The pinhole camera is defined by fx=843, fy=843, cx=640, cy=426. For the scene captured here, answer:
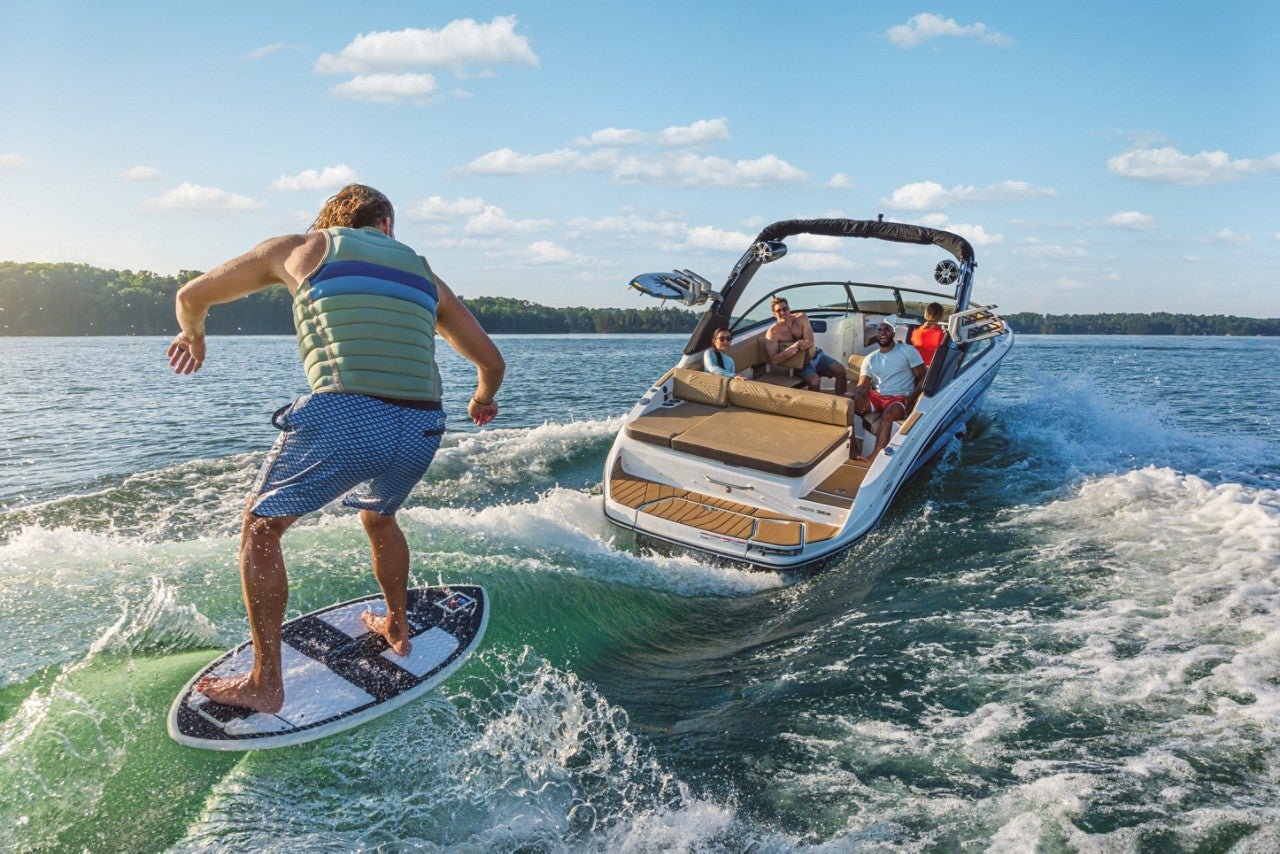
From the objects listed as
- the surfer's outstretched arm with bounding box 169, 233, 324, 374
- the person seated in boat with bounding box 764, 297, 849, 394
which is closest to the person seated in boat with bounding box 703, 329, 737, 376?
the person seated in boat with bounding box 764, 297, 849, 394

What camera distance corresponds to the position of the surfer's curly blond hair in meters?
3.27

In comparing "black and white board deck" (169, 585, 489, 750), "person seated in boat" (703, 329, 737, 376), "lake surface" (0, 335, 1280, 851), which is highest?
"person seated in boat" (703, 329, 737, 376)

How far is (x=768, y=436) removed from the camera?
7.64m

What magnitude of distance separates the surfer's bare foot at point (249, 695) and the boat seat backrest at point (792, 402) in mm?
5821

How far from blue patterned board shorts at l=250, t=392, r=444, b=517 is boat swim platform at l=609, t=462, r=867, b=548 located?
3.81 m

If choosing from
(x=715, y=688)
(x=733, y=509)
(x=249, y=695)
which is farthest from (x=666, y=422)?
(x=249, y=695)

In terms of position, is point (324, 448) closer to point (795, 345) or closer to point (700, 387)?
point (700, 387)

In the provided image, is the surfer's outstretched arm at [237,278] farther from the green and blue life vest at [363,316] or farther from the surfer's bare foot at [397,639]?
the surfer's bare foot at [397,639]

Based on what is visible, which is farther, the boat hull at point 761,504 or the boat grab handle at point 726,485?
the boat grab handle at point 726,485

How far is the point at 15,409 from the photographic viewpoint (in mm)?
17844

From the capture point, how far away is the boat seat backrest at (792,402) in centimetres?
800

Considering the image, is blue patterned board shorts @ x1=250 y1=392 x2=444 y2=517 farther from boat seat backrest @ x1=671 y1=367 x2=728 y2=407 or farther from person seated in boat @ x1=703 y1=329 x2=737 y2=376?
person seated in boat @ x1=703 y1=329 x2=737 y2=376

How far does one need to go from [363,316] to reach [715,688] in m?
2.73

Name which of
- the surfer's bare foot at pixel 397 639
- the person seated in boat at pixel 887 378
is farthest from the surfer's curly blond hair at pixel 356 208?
the person seated in boat at pixel 887 378
